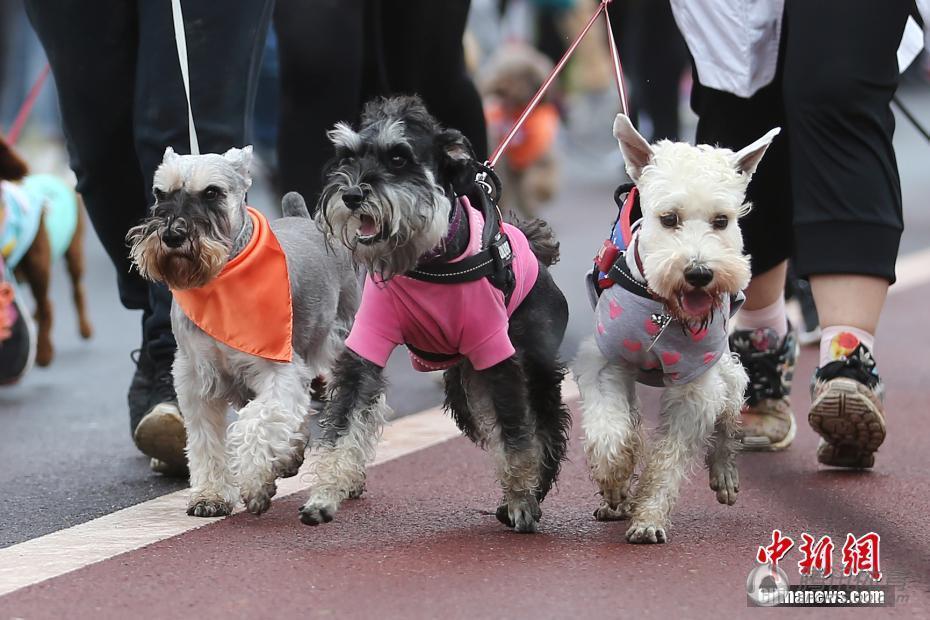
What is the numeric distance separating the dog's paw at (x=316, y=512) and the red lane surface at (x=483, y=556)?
0.08m

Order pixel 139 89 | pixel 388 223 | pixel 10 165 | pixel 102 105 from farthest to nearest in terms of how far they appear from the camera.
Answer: pixel 10 165
pixel 102 105
pixel 139 89
pixel 388 223

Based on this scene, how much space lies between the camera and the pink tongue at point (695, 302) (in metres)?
4.09

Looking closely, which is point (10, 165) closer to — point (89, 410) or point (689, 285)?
point (89, 410)

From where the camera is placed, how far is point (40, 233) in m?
7.85

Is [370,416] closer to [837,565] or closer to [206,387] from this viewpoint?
[206,387]

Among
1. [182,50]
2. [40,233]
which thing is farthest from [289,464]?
[40,233]

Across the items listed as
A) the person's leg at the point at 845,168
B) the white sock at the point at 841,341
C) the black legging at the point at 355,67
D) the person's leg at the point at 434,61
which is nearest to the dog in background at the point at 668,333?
the white sock at the point at 841,341

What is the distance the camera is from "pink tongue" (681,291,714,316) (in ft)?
13.4

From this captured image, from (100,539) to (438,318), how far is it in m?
1.08

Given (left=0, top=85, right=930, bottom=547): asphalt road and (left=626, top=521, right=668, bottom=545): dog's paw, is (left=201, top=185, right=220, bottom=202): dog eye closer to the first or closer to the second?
(left=0, top=85, right=930, bottom=547): asphalt road

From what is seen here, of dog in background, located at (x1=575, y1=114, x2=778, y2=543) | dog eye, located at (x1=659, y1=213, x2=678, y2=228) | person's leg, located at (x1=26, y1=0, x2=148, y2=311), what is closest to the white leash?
person's leg, located at (x1=26, y1=0, x2=148, y2=311)

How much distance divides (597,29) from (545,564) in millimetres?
13930

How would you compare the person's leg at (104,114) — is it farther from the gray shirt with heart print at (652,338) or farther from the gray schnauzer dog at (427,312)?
the gray shirt with heart print at (652,338)

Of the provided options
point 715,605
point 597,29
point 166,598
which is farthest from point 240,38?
point 597,29
